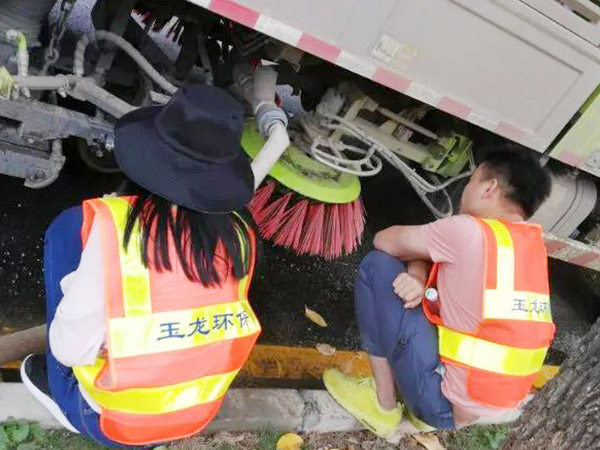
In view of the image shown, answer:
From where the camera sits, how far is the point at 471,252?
2.22 meters

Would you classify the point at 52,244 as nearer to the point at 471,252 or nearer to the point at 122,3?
the point at 122,3

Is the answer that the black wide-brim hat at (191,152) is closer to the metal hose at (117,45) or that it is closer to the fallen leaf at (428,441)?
the metal hose at (117,45)

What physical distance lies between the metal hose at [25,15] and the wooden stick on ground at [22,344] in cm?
103

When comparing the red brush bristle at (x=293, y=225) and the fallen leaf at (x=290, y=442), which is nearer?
the fallen leaf at (x=290, y=442)

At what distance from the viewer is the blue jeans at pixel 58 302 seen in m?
1.88

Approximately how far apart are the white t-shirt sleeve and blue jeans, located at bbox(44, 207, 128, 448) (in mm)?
224

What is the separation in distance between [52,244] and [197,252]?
64 cm

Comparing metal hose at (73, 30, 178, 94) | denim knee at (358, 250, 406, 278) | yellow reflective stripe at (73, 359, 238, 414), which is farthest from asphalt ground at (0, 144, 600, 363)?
yellow reflective stripe at (73, 359, 238, 414)

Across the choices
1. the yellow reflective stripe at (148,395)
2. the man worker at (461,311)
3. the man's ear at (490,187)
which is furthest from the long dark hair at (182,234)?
the man's ear at (490,187)

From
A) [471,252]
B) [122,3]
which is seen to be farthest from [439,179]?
[122,3]

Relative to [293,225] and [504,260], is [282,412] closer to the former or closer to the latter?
[293,225]

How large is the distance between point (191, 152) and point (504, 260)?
1.17 metres

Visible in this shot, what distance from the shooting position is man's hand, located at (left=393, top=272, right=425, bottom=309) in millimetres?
2500

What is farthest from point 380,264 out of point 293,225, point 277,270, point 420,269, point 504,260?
point 277,270
